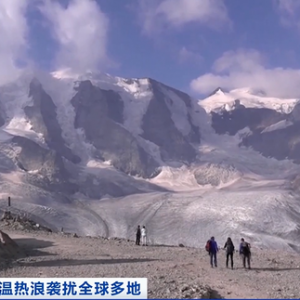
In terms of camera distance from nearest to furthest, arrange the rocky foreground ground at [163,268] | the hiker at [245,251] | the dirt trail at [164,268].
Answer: the rocky foreground ground at [163,268]
the dirt trail at [164,268]
the hiker at [245,251]

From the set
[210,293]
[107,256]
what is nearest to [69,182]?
[107,256]

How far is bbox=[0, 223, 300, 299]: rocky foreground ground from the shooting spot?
63.7 feet

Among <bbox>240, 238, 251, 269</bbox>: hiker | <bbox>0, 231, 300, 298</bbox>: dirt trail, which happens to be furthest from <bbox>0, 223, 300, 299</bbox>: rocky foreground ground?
<bbox>240, 238, 251, 269</bbox>: hiker

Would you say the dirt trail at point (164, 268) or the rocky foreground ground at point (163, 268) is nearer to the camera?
the rocky foreground ground at point (163, 268)

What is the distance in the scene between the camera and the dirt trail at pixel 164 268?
19688mm

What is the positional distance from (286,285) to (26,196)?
12301 centimetres

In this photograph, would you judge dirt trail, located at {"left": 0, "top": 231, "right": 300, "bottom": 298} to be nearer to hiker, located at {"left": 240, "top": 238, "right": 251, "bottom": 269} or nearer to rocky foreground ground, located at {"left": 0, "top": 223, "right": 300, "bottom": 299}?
rocky foreground ground, located at {"left": 0, "top": 223, "right": 300, "bottom": 299}

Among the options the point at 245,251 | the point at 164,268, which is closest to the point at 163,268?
the point at 164,268

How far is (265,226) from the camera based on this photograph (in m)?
117

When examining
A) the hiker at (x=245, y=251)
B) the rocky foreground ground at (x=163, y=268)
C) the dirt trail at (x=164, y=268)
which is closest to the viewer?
the rocky foreground ground at (x=163, y=268)

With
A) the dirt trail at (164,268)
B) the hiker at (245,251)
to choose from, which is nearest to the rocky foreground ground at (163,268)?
the dirt trail at (164,268)

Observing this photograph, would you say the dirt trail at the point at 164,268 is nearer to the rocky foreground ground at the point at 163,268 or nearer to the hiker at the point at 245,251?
the rocky foreground ground at the point at 163,268

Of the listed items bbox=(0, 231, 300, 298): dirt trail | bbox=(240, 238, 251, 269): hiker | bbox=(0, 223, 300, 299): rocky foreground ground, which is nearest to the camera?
bbox=(0, 223, 300, 299): rocky foreground ground

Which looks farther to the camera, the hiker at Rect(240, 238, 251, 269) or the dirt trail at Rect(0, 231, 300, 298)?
the hiker at Rect(240, 238, 251, 269)
